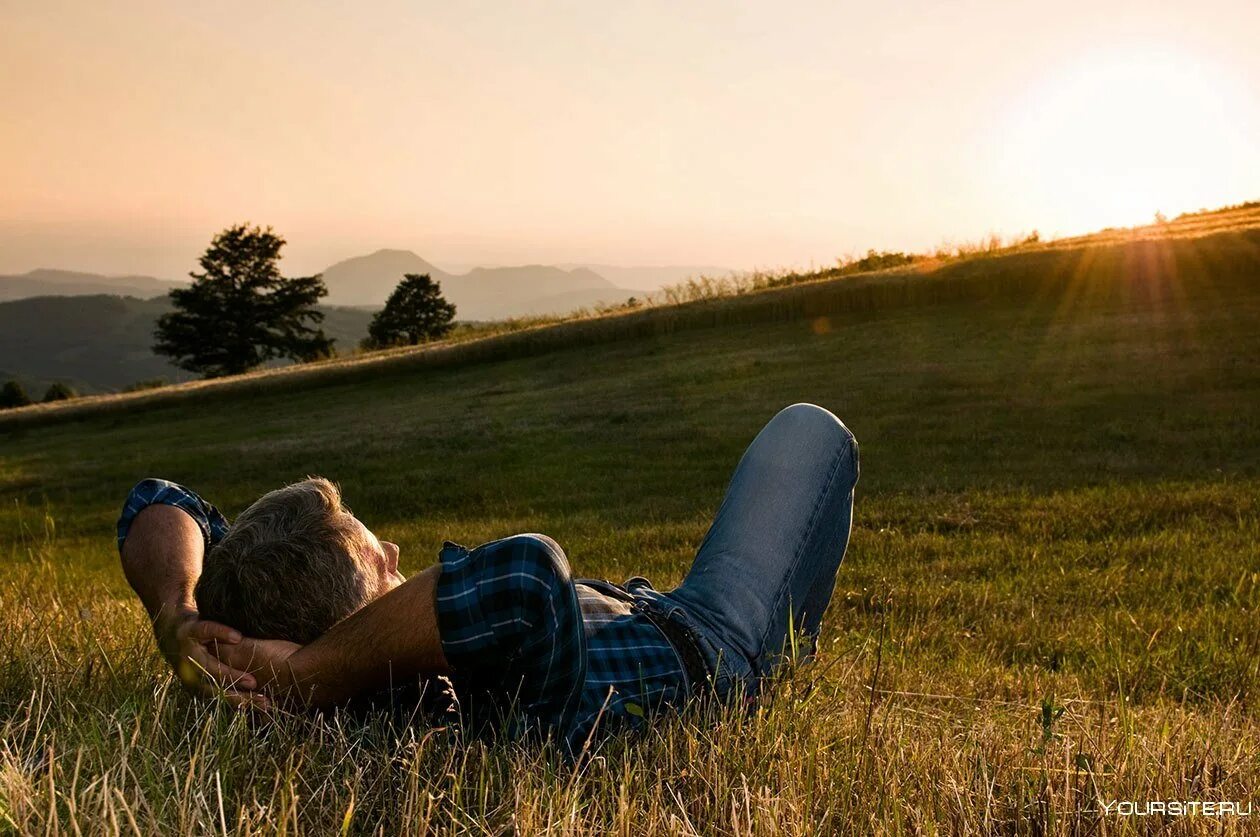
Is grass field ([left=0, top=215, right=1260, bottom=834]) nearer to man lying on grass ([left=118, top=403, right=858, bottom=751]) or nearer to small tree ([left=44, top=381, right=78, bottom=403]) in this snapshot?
man lying on grass ([left=118, top=403, right=858, bottom=751])

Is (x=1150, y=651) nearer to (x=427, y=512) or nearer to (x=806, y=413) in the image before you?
(x=806, y=413)

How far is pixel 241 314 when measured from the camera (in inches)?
2154

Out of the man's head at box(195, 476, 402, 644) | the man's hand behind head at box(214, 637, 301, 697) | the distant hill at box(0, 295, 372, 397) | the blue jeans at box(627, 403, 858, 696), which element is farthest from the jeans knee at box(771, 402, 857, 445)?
the distant hill at box(0, 295, 372, 397)

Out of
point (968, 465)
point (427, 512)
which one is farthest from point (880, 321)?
point (427, 512)

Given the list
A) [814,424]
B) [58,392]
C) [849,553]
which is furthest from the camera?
[58,392]

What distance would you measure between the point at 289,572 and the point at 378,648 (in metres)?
0.35

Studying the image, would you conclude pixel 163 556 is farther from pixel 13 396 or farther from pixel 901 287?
pixel 13 396

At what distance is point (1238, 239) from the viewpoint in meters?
15.5

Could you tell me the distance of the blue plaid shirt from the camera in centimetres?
199

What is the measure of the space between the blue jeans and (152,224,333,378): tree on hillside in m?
53.8

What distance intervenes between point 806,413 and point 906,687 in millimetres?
1144

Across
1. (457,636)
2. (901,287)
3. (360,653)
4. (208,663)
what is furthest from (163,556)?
(901,287)

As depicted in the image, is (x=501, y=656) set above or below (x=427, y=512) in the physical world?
above

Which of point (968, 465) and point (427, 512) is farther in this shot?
point (427, 512)
